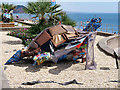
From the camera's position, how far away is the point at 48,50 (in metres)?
6.53

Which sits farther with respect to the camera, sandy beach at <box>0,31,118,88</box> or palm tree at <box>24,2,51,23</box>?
palm tree at <box>24,2,51,23</box>

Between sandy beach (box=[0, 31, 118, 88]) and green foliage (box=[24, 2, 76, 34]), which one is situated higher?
green foliage (box=[24, 2, 76, 34])

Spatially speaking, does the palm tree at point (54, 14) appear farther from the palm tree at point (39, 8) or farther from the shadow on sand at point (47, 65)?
the shadow on sand at point (47, 65)

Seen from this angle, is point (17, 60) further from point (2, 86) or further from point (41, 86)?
point (2, 86)

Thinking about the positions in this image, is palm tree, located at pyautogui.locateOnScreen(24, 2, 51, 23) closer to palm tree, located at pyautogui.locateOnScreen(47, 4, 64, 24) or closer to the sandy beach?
palm tree, located at pyautogui.locateOnScreen(47, 4, 64, 24)

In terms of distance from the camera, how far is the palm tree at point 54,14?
11609mm

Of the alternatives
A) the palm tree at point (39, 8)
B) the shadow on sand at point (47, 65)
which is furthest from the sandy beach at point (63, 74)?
the palm tree at point (39, 8)

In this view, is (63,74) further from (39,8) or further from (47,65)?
(39,8)

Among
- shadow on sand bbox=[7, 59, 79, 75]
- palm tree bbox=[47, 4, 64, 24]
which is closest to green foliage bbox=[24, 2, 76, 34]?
palm tree bbox=[47, 4, 64, 24]

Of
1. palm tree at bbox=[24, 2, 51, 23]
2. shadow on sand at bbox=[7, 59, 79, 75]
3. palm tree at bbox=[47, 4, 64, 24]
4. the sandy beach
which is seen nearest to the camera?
the sandy beach

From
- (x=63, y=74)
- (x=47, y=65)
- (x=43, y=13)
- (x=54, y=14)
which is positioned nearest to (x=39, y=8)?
(x=43, y=13)

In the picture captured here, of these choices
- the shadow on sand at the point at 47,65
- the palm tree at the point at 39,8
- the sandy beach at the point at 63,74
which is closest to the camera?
the sandy beach at the point at 63,74

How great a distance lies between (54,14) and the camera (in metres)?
12.1

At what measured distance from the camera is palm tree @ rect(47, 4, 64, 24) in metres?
11.6
